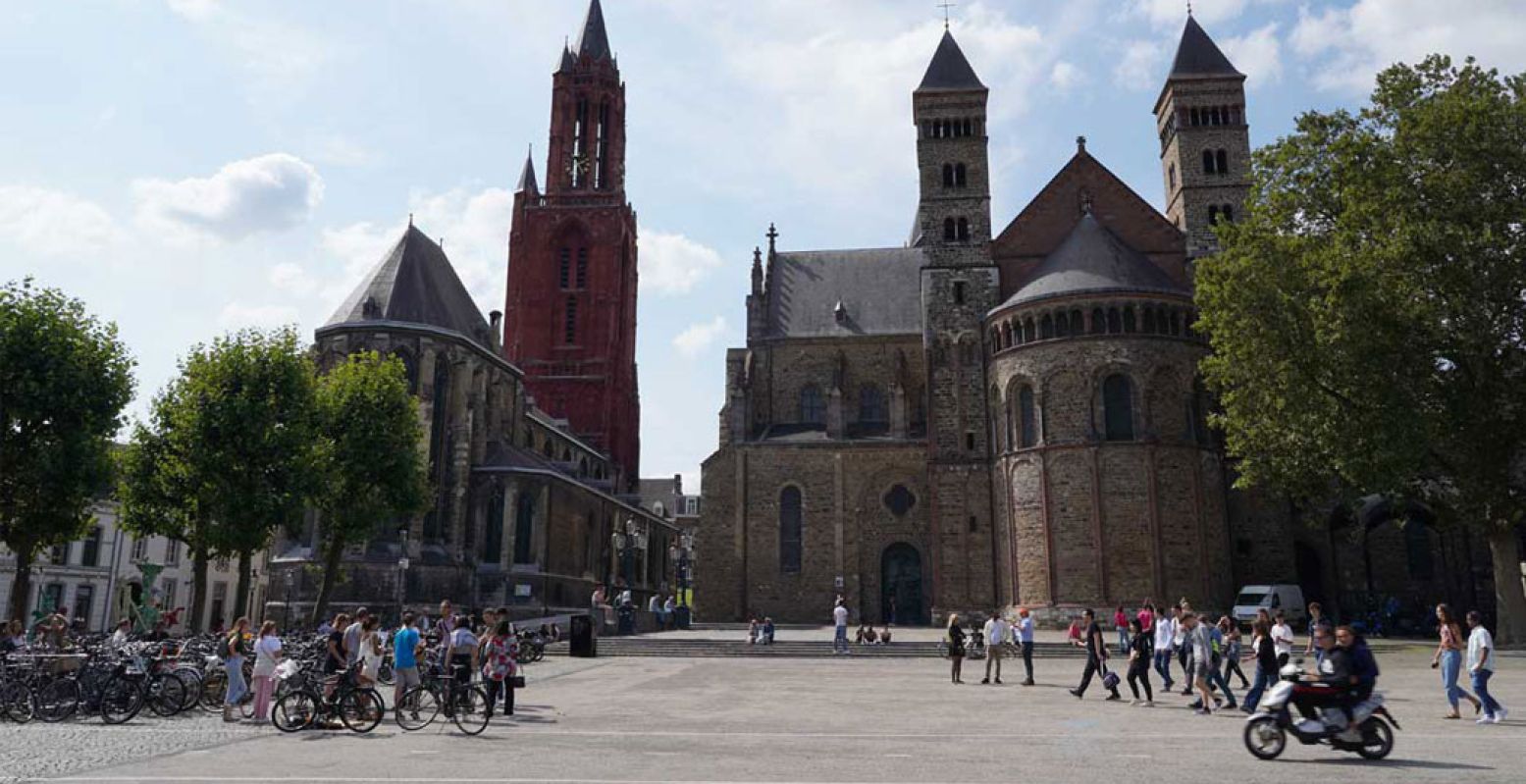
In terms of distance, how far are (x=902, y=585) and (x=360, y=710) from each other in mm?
35718

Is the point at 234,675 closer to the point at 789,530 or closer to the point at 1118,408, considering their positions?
the point at 789,530

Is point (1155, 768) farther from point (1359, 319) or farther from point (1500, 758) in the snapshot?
point (1359, 319)

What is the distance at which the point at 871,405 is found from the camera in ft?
175

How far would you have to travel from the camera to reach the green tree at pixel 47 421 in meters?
27.2

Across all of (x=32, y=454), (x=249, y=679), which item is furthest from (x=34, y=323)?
(x=249, y=679)

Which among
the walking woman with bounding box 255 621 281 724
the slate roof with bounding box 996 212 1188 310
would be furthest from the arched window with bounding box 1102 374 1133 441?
the walking woman with bounding box 255 621 281 724

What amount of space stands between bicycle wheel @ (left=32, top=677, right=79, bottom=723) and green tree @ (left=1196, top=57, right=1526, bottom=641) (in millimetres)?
29684

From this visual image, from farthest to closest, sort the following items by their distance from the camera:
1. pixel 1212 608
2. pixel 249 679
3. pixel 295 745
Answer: pixel 1212 608 < pixel 249 679 < pixel 295 745

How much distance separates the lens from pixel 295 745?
13.1 metres

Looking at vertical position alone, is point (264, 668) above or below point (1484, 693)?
above

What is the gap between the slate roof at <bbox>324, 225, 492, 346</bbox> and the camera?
45531mm

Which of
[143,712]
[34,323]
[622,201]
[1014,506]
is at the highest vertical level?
[622,201]

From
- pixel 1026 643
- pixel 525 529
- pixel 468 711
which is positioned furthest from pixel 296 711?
pixel 525 529

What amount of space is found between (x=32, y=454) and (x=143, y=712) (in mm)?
14752
